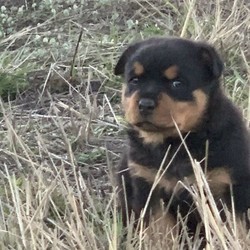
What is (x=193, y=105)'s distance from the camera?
4.34 m

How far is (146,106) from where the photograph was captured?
4227 millimetres

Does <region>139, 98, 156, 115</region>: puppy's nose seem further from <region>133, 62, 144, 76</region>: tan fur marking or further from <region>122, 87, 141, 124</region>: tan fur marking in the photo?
<region>133, 62, 144, 76</region>: tan fur marking

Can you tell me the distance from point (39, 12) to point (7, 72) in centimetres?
132

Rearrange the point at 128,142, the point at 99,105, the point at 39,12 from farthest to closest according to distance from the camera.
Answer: the point at 39,12 → the point at 99,105 → the point at 128,142

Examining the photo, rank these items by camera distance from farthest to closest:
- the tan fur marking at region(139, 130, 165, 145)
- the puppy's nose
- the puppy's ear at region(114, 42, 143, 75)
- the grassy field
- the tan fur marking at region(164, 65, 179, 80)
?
the puppy's ear at region(114, 42, 143, 75) < the tan fur marking at region(139, 130, 165, 145) < the tan fur marking at region(164, 65, 179, 80) < the puppy's nose < the grassy field

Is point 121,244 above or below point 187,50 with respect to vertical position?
below

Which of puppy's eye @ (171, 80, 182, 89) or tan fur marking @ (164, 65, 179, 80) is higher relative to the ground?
tan fur marking @ (164, 65, 179, 80)

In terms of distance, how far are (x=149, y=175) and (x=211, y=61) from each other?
1.81 ft

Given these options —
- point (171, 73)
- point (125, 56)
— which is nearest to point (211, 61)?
point (171, 73)

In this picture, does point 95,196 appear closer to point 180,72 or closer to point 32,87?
point 180,72

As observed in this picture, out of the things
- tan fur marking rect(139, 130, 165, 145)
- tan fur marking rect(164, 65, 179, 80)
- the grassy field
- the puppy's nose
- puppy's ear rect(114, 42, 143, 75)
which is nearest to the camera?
the grassy field

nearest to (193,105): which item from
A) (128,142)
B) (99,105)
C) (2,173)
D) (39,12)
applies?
(128,142)

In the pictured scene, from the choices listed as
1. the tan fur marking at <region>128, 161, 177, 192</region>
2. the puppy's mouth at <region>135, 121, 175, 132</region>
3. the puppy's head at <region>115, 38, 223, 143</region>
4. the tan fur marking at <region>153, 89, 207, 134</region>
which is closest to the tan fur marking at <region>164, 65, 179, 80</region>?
the puppy's head at <region>115, 38, 223, 143</region>

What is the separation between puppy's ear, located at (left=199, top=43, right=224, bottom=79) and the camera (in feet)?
14.4
